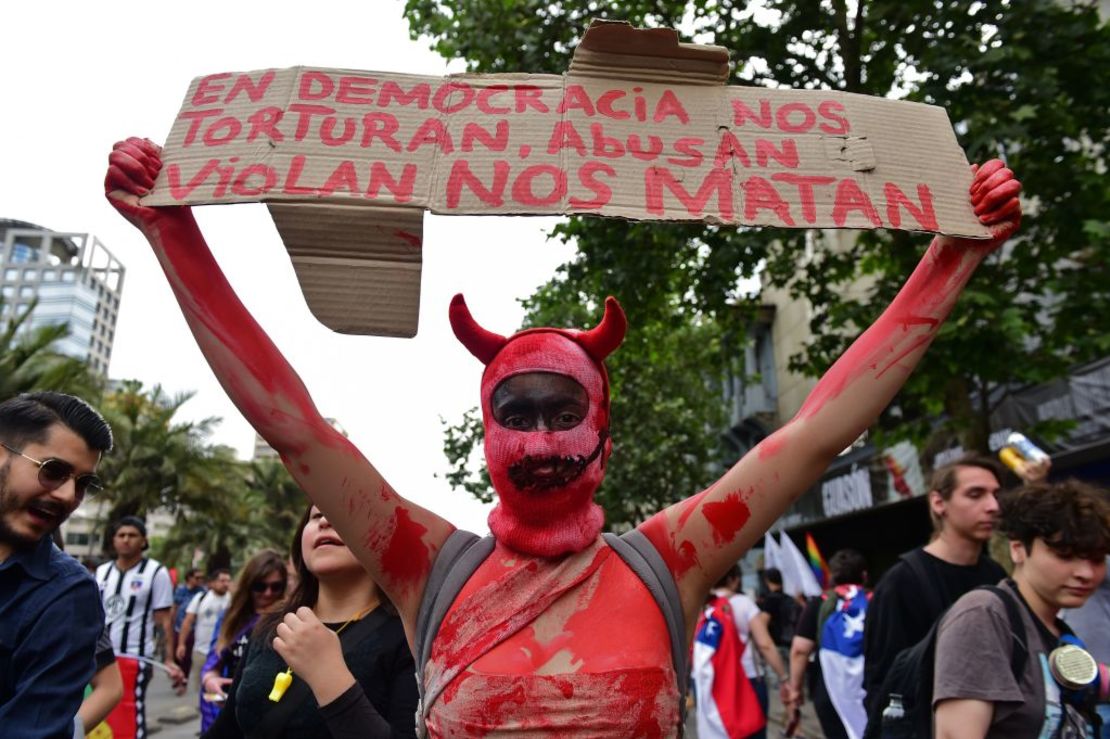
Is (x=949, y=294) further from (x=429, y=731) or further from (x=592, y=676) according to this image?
(x=429, y=731)

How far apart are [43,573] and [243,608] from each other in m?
2.57

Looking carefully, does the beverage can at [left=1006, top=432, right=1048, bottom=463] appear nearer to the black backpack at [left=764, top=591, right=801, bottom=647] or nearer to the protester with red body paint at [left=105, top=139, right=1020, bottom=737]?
the protester with red body paint at [left=105, top=139, right=1020, bottom=737]

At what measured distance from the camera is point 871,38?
319 inches

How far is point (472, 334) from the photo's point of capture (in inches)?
81.9

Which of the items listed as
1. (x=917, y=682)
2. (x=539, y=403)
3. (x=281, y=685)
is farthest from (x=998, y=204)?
(x=281, y=685)

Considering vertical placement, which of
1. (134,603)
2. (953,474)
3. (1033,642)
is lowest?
(1033,642)

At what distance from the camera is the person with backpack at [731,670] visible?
6047mm

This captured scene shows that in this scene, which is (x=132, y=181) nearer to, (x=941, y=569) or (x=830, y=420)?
(x=830, y=420)

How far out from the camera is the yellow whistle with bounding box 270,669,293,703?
242 cm

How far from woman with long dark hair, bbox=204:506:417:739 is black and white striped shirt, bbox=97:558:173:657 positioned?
3.52 meters

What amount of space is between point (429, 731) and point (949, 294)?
152 cm

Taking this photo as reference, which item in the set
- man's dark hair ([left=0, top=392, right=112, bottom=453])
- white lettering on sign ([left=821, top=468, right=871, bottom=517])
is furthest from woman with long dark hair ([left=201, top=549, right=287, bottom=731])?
white lettering on sign ([left=821, top=468, right=871, bottom=517])

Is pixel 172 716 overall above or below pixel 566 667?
below

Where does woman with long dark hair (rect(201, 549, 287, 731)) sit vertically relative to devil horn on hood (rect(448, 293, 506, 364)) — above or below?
below
